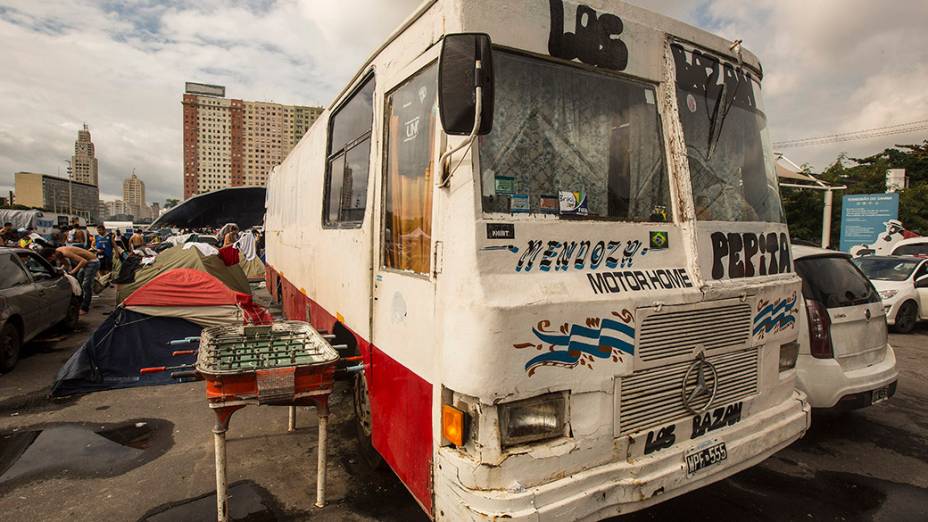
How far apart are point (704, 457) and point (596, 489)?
29.9 inches

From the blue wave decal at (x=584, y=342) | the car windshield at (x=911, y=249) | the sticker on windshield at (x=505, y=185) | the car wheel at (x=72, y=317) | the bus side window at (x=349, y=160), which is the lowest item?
the car wheel at (x=72, y=317)

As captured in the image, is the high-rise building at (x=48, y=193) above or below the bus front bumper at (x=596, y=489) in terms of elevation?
above

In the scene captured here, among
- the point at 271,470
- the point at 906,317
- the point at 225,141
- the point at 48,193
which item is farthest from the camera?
the point at 48,193

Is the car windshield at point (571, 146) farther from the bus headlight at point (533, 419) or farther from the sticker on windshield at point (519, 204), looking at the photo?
the bus headlight at point (533, 419)

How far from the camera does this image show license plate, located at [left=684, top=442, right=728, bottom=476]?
8.39 feet

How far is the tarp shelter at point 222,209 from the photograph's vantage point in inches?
1008

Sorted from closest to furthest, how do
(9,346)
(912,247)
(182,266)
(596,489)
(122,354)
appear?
(596,489)
(122,354)
(9,346)
(182,266)
(912,247)

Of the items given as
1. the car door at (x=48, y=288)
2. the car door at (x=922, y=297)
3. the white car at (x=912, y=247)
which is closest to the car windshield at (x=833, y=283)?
the car door at (x=922, y=297)

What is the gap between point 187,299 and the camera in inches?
271

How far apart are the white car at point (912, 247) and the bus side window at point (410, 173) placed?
16.1 metres

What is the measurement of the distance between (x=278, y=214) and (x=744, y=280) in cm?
→ 847

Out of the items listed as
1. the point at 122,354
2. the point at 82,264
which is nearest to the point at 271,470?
the point at 122,354

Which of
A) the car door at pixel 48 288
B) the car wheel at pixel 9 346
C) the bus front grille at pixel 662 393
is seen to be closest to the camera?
the bus front grille at pixel 662 393

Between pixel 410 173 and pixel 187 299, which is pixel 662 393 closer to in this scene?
pixel 410 173
